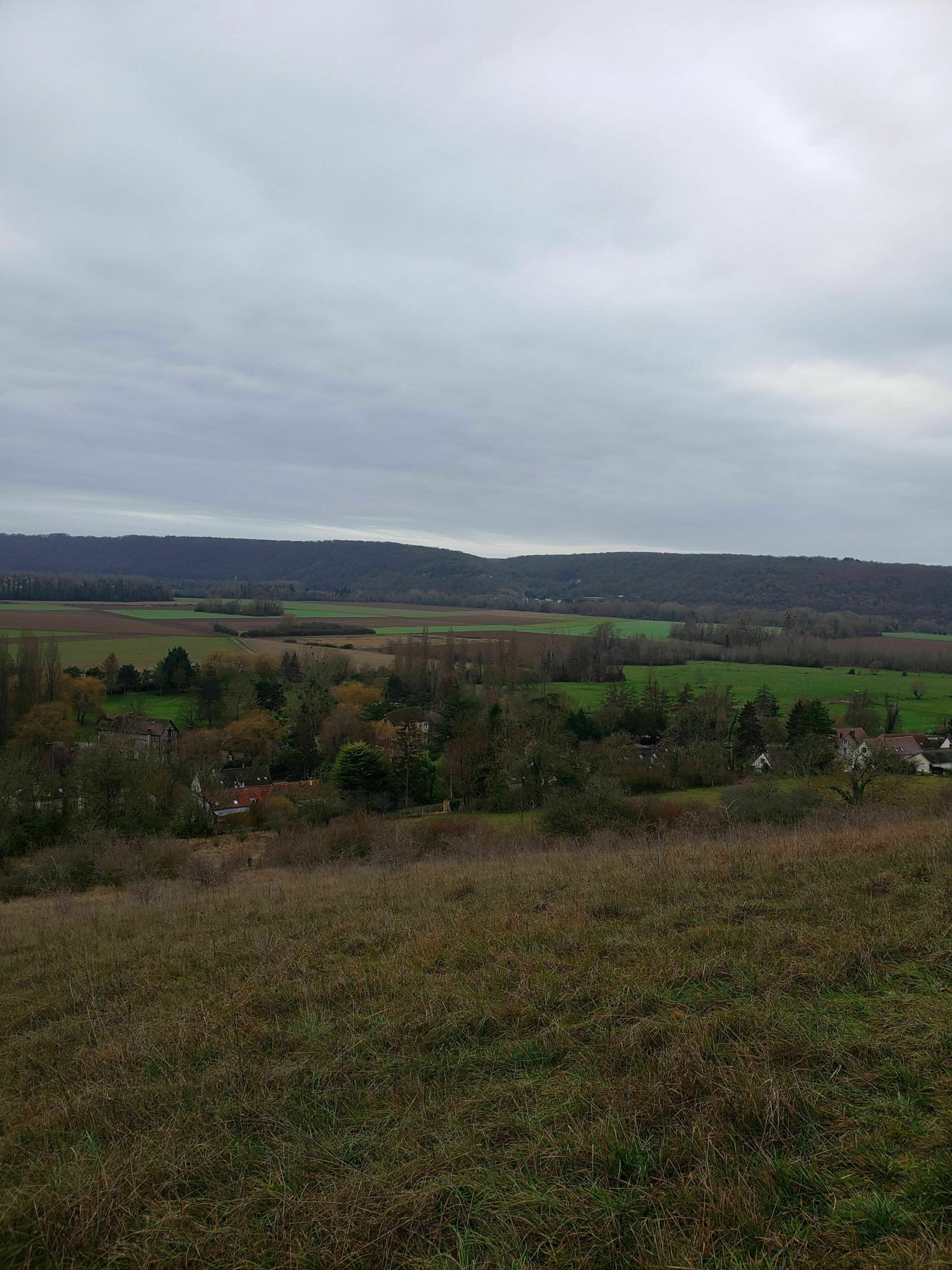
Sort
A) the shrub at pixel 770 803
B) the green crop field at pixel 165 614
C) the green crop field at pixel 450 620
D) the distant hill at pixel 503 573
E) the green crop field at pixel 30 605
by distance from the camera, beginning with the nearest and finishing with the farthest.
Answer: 1. the shrub at pixel 770 803
2. the green crop field at pixel 30 605
3. the green crop field at pixel 450 620
4. the green crop field at pixel 165 614
5. the distant hill at pixel 503 573

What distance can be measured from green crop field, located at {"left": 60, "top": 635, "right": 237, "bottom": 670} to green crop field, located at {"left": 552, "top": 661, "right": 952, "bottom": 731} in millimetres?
34015

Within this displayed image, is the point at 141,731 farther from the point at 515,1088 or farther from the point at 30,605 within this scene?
the point at 30,605

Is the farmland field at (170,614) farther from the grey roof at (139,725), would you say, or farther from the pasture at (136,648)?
the grey roof at (139,725)

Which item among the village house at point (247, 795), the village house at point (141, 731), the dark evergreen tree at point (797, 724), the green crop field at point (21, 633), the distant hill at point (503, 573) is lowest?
the village house at point (247, 795)

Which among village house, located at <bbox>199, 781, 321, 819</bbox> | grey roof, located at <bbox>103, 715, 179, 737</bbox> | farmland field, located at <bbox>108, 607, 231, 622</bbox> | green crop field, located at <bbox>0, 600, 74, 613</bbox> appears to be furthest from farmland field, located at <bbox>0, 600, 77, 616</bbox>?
village house, located at <bbox>199, 781, 321, 819</bbox>

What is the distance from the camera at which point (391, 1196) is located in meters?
3.12

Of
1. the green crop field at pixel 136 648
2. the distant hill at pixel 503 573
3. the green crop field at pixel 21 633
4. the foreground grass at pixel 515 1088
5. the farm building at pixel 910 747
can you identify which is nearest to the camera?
the foreground grass at pixel 515 1088

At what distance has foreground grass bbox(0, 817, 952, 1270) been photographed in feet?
9.51

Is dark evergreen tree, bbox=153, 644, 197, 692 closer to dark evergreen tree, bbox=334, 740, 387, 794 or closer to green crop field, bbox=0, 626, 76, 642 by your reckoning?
green crop field, bbox=0, 626, 76, 642

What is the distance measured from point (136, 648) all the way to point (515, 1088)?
213 ft

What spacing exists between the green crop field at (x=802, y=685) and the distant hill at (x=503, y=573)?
196 feet

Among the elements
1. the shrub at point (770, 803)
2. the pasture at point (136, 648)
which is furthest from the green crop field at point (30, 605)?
the shrub at point (770, 803)

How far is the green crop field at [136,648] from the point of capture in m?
55.9

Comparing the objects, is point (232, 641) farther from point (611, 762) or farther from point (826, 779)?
point (826, 779)
